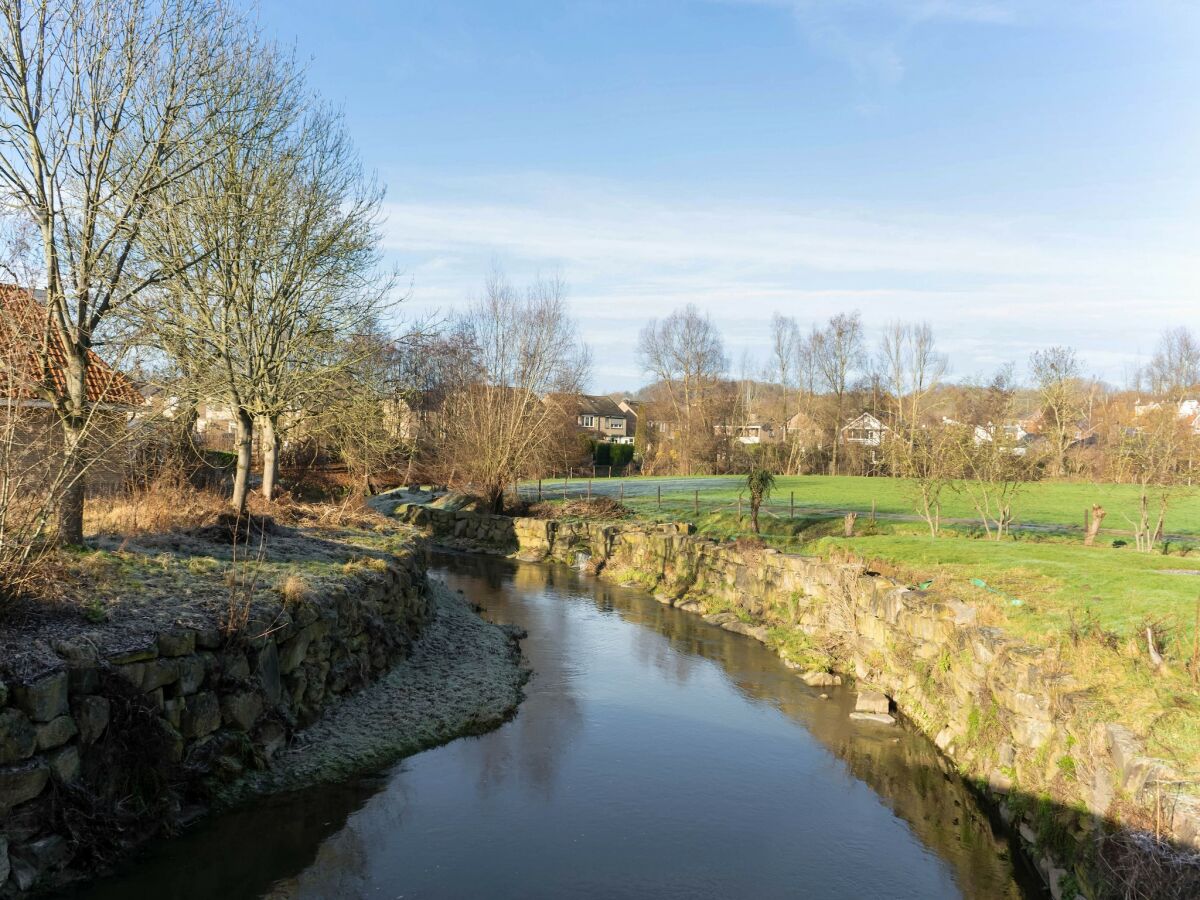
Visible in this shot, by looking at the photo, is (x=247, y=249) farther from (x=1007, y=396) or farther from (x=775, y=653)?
(x=1007, y=396)

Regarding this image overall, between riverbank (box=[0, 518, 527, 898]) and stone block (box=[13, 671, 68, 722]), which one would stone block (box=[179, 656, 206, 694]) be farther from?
stone block (box=[13, 671, 68, 722])

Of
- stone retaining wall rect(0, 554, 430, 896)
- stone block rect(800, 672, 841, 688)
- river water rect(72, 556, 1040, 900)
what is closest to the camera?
stone retaining wall rect(0, 554, 430, 896)

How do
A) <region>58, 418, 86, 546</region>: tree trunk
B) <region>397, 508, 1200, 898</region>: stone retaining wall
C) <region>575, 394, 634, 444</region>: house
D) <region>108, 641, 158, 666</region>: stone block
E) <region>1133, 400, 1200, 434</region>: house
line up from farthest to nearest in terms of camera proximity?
<region>575, 394, 634, 444</region>: house < <region>1133, 400, 1200, 434</region>: house < <region>58, 418, 86, 546</region>: tree trunk < <region>108, 641, 158, 666</region>: stone block < <region>397, 508, 1200, 898</region>: stone retaining wall

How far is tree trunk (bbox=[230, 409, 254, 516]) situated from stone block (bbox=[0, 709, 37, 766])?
8.50 meters

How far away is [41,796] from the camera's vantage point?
21.7 feet

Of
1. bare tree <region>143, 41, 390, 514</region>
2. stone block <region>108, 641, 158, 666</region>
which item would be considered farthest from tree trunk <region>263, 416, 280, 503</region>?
stone block <region>108, 641, 158, 666</region>

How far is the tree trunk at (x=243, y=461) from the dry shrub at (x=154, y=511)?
0.35m

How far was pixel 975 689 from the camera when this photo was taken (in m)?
11.1

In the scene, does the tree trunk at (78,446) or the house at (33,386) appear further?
the tree trunk at (78,446)

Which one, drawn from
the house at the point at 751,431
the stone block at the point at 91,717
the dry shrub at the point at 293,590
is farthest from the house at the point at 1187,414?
the stone block at the point at 91,717

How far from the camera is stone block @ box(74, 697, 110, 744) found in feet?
23.1

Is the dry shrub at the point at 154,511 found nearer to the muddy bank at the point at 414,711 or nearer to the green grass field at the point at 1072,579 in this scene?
the muddy bank at the point at 414,711

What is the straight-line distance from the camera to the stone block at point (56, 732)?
667 centimetres

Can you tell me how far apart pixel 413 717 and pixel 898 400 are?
55.1m
